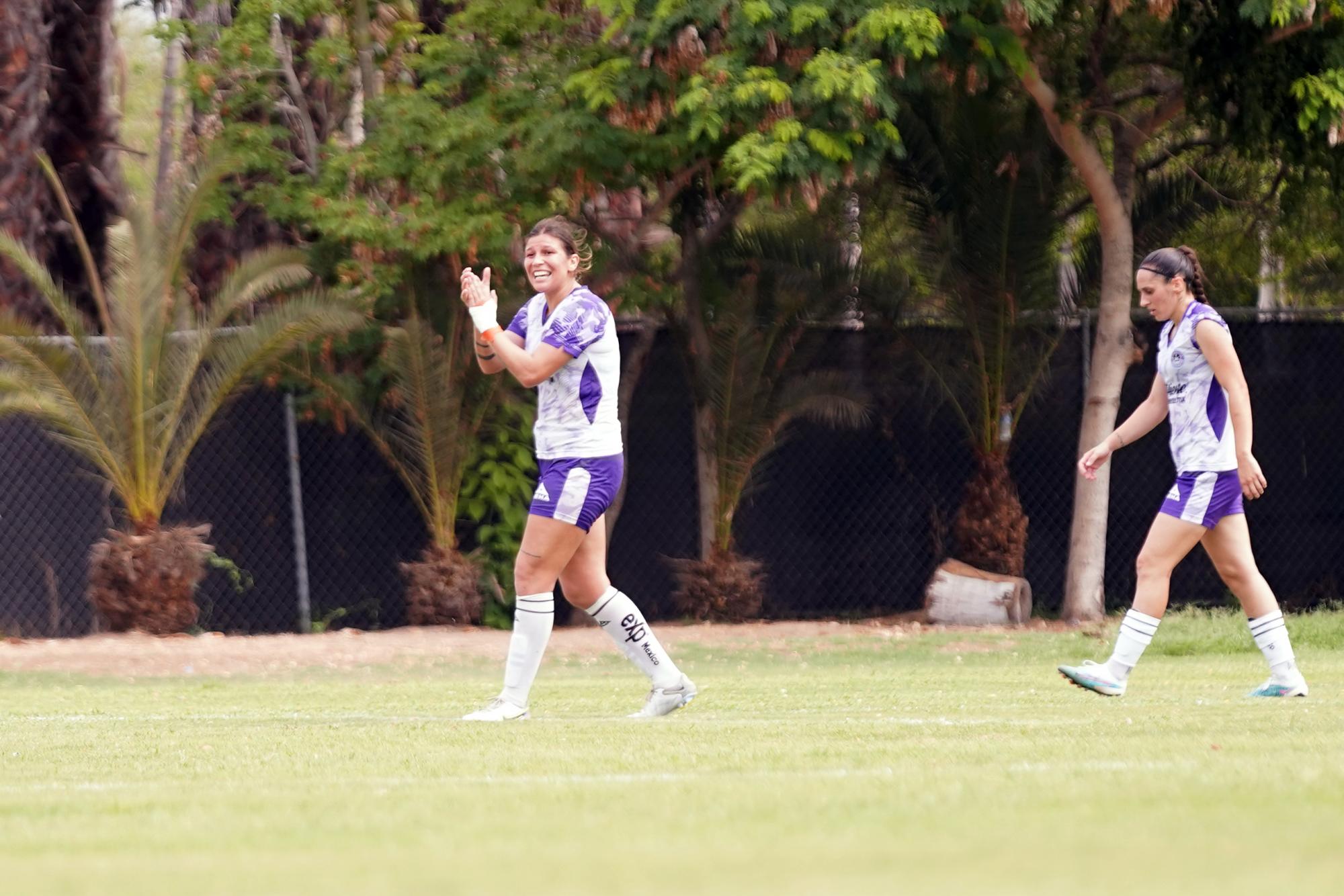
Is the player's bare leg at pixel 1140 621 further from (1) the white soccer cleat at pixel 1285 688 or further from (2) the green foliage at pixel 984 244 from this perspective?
(2) the green foliage at pixel 984 244

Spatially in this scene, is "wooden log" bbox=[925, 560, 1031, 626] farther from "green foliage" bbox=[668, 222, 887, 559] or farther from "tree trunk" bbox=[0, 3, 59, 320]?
"tree trunk" bbox=[0, 3, 59, 320]

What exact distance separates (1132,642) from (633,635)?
2.20 m

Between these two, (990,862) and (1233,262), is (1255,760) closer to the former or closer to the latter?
(990,862)

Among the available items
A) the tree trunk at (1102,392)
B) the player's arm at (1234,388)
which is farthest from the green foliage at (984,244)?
the player's arm at (1234,388)

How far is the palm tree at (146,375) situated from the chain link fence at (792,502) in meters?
0.82

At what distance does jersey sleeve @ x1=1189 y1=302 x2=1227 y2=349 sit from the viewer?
25.4 ft

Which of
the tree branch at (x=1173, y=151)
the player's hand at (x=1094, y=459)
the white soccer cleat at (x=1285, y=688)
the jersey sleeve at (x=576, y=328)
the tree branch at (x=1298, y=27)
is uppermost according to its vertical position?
the tree branch at (x=1298, y=27)

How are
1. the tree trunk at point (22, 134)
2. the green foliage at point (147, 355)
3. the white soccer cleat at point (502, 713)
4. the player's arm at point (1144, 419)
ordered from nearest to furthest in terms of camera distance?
the white soccer cleat at point (502, 713)
the player's arm at point (1144, 419)
the green foliage at point (147, 355)
the tree trunk at point (22, 134)

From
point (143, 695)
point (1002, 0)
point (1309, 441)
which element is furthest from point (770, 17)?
point (1309, 441)

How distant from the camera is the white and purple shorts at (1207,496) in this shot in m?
7.77

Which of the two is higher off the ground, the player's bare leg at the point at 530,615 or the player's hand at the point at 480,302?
the player's hand at the point at 480,302

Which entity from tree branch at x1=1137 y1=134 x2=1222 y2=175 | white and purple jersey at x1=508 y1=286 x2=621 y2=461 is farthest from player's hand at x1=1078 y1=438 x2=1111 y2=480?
tree branch at x1=1137 y1=134 x2=1222 y2=175

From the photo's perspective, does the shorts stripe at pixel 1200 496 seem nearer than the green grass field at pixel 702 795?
No

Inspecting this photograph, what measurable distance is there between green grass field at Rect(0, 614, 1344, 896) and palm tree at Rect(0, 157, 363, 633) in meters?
5.39
